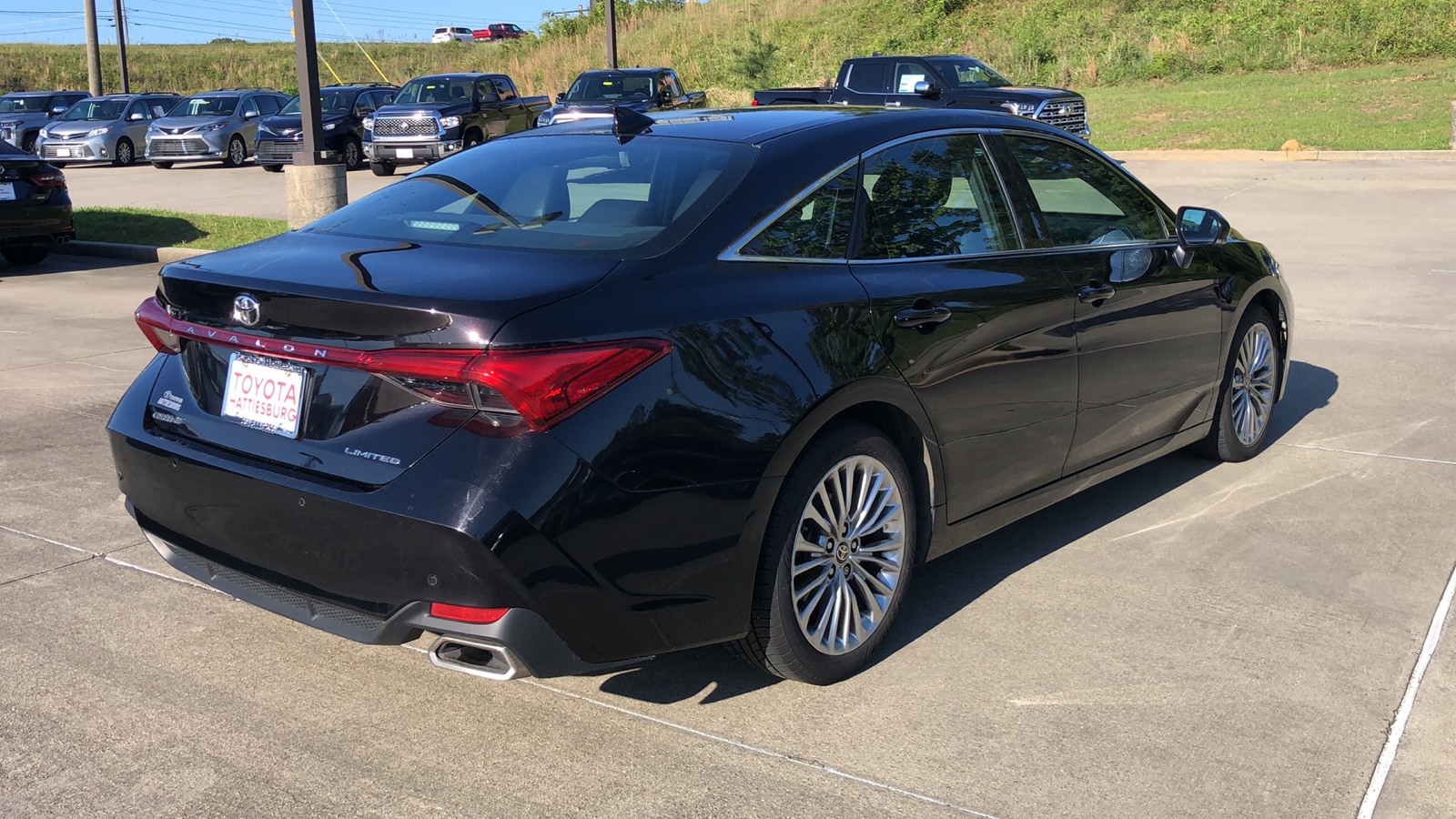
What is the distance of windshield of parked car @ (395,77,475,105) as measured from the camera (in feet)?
82.9

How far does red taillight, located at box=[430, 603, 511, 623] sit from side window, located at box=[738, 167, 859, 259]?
1.17 metres

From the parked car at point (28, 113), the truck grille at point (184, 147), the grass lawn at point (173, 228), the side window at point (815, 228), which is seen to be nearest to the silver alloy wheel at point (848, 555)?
the side window at point (815, 228)

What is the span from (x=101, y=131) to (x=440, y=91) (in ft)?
30.9

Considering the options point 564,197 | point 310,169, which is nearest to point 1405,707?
point 564,197

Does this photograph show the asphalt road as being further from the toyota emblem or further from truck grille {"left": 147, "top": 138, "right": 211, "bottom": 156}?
truck grille {"left": 147, "top": 138, "right": 211, "bottom": 156}

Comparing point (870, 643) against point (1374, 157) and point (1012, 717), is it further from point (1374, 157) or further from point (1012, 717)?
point (1374, 157)

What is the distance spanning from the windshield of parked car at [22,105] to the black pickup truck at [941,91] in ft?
73.1

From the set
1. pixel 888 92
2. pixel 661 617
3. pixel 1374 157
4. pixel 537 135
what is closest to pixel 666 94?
pixel 888 92

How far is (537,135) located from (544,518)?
77.5 inches

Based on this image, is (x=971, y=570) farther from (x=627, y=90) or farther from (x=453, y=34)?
(x=453, y=34)

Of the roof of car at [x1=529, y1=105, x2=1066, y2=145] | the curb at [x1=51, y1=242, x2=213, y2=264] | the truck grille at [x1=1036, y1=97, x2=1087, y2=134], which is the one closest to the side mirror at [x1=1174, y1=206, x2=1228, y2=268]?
the roof of car at [x1=529, y1=105, x2=1066, y2=145]

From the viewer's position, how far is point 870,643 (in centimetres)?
379

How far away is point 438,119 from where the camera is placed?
24.1 meters

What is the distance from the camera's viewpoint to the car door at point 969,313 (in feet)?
12.5
